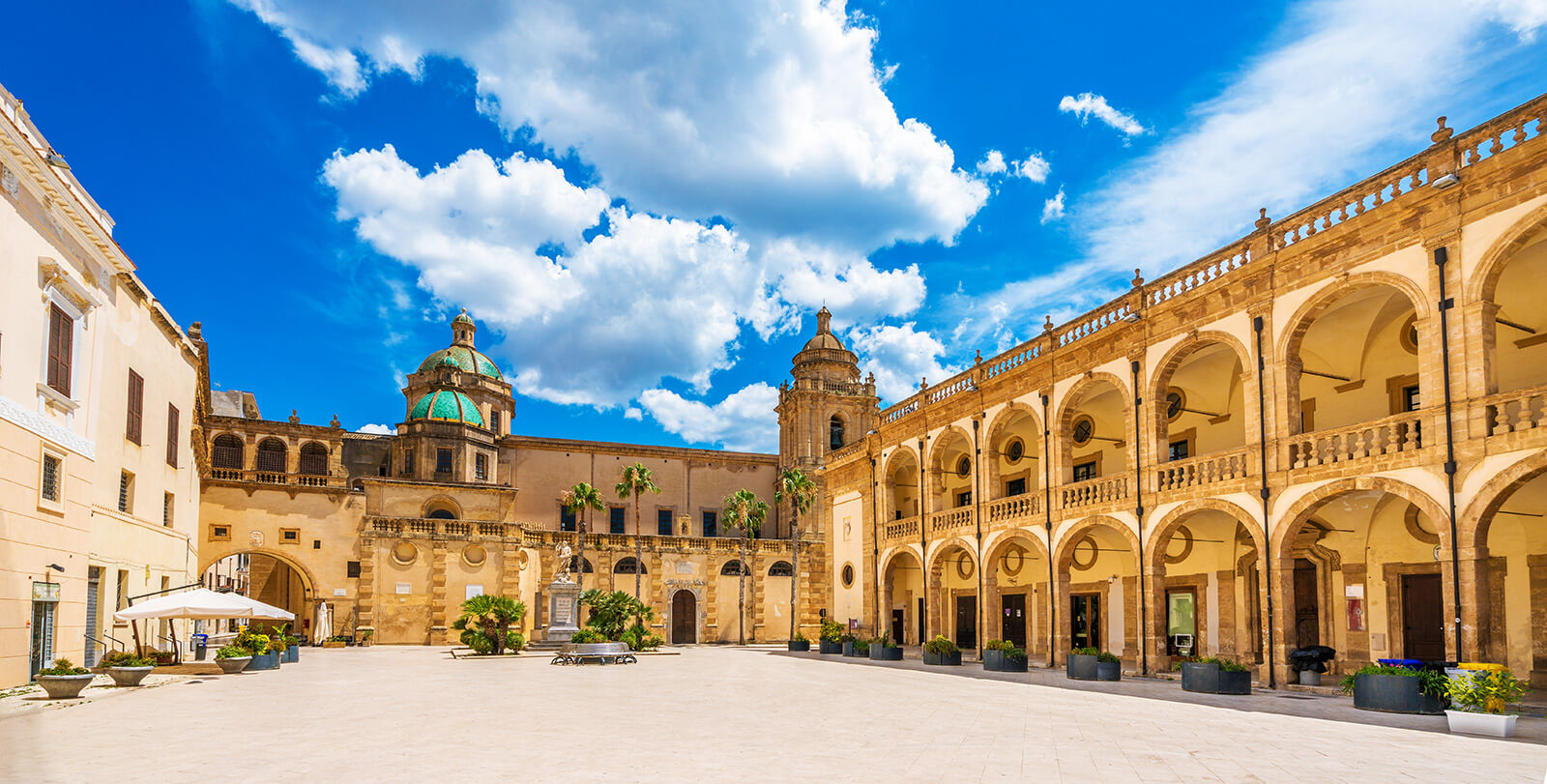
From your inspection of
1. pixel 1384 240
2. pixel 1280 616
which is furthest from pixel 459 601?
pixel 1384 240

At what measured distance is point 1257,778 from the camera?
10195 mm

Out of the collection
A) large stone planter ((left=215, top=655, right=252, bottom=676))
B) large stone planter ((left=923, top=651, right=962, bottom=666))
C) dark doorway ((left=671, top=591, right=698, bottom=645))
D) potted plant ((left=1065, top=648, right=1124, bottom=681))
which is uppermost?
potted plant ((left=1065, top=648, right=1124, bottom=681))

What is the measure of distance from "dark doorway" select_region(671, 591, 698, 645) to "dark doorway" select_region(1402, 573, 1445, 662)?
3740 centimetres

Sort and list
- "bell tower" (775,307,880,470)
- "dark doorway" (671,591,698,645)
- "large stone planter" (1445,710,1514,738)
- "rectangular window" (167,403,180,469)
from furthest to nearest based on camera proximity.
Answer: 1. "bell tower" (775,307,880,470)
2. "dark doorway" (671,591,698,645)
3. "rectangular window" (167,403,180,469)
4. "large stone planter" (1445,710,1514,738)

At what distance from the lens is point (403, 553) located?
1877 inches

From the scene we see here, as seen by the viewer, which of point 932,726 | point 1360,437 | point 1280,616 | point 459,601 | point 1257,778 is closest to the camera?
point 1257,778

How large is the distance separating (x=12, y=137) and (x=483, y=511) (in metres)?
36.6

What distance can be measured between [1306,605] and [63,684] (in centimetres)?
2612

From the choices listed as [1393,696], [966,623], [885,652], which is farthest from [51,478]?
[966,623]

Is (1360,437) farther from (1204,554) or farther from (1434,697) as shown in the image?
(1204,554)

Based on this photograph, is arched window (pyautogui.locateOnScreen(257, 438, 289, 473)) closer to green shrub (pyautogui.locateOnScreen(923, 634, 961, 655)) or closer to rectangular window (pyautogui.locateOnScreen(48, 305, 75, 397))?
rectangular window (pyautogui.locateOnScreen(48, 305, 75, 397))

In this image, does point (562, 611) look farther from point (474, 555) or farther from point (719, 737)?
point (719, 737)

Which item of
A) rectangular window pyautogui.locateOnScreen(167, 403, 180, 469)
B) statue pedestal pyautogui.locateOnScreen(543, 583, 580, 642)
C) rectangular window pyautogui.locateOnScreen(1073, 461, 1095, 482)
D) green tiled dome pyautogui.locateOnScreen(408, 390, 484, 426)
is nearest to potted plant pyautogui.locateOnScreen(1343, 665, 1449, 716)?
rectangular window pyautogui.locateOnScreen(1073, 461, 1095, 482)

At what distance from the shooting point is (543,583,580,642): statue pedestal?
41.2 m
